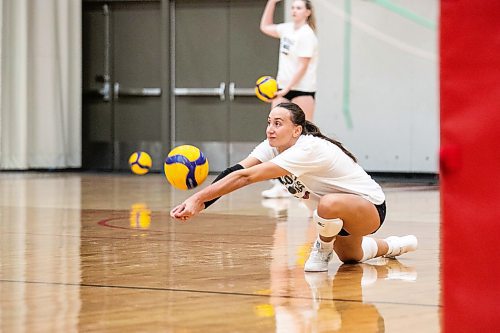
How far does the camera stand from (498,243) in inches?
76.9

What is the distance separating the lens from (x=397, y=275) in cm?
472

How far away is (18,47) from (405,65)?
6094mm

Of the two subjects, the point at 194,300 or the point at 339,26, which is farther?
the point at 339,26

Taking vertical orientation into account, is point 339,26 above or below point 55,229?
above

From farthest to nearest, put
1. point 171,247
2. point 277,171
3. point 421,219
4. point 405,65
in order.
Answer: point 405,65 → point 421,219 → point 171,247 → point 277,171

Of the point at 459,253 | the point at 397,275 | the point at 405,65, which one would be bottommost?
the point at 397,275

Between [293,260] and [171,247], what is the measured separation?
91cm

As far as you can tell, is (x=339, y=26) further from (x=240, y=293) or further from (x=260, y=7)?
(x=240, y=293)

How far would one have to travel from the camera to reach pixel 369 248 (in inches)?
203

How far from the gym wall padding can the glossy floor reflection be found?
1.33 meters

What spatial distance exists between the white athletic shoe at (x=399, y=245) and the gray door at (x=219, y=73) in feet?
31.0

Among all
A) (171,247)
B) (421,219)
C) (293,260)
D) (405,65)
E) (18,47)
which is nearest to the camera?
(293,260)

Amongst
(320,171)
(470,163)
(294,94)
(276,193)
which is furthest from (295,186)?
(276,193)

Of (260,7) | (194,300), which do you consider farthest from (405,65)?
(194,300)
